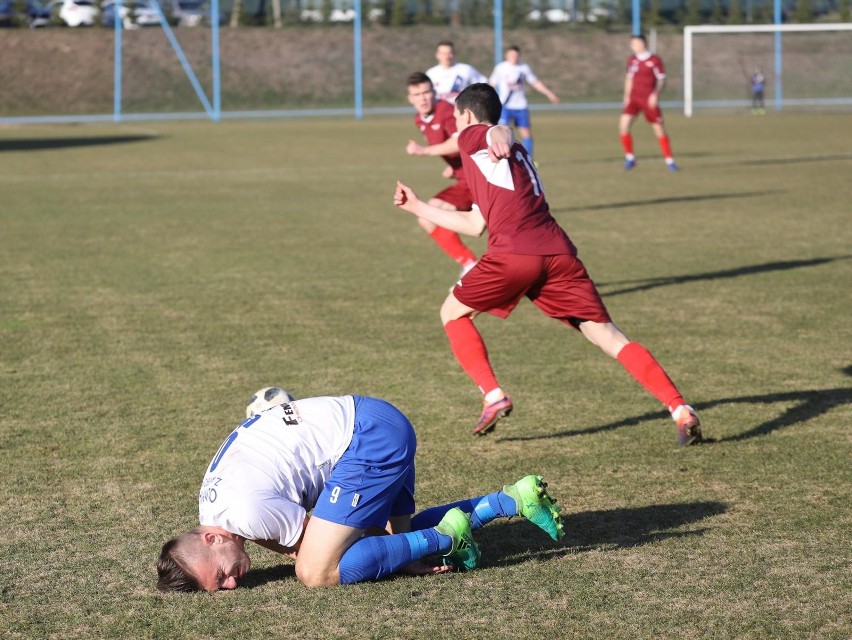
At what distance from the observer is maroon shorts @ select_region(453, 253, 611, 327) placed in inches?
245

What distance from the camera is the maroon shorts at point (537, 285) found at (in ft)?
20.4

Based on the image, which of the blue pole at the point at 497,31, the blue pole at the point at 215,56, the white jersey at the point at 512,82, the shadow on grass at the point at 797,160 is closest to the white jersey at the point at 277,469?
the white jersey at the point at 512,82

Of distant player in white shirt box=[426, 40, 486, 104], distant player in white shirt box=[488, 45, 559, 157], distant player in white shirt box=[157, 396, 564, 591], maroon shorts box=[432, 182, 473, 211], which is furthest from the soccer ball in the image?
distant player in white shirt box=[488, 45, 559, 157]

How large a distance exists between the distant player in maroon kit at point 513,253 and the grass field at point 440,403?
35 cm

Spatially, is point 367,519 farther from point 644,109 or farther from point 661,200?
point 644,109

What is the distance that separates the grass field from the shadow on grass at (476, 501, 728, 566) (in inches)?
0.6

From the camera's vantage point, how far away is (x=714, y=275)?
11.5 m

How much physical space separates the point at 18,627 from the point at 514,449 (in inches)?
112

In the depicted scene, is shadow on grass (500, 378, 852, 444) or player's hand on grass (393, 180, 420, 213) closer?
player's hand on grass (393, 180, 420, 213)

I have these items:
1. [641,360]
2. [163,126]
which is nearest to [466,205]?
[641,360]

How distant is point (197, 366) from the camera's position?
8.12 metres

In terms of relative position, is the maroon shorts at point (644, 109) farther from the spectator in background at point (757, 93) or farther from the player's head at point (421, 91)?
the spectator in background at point (757, 93)

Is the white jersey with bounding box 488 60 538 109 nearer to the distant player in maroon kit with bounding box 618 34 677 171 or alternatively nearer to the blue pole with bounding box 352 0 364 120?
the distant player in maroon kit with bounding box 618 34 677 171

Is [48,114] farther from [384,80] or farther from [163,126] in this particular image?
[384,80]
